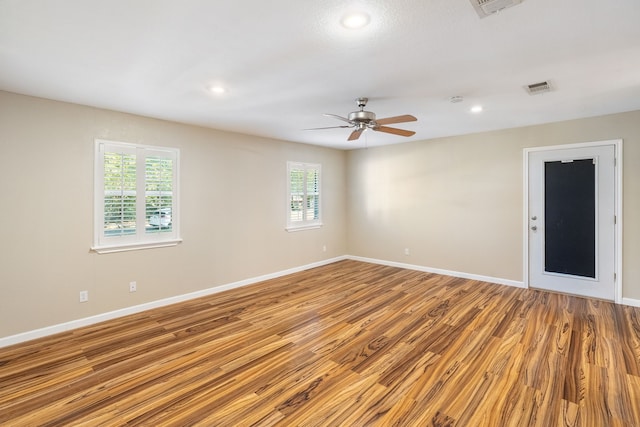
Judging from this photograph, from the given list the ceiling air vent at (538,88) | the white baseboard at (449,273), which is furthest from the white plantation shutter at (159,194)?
the ceiling air vent at (538,88)

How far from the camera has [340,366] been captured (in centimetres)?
262

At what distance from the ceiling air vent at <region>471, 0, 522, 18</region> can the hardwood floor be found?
2.55 metres

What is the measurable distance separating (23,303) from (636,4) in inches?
218

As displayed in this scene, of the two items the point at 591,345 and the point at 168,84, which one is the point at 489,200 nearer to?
the point at 591,345

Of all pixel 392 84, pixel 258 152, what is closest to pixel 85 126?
pixel 258 152

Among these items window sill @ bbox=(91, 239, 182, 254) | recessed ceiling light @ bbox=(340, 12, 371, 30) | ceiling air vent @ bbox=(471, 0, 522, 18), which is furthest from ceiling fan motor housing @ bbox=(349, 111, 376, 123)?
window sill @ bbox=(91, 239, 182, 254)

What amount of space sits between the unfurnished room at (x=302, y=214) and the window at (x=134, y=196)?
26mm

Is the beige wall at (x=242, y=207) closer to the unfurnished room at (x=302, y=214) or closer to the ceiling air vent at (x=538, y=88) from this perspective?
the unfurnished room at (x=302, y=214)

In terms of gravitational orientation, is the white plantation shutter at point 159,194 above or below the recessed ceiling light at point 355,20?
below

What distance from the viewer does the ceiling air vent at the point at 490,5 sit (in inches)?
67.0

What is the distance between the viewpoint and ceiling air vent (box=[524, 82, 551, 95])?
9.74 ft

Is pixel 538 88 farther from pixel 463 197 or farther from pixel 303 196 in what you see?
pixel 303 196

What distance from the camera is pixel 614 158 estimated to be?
4.06 meters

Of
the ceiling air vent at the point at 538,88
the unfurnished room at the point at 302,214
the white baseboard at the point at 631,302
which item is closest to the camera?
the unfurnished room at the point at 302,214
